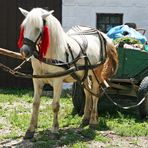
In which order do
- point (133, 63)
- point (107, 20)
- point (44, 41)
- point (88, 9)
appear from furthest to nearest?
point (107, 20) → point (88, 9) → point (133, 63) → point (44, 41)

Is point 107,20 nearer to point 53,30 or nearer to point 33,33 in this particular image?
point 53,30

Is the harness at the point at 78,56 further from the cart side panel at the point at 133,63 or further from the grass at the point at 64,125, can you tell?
the grass at the point at 64,125

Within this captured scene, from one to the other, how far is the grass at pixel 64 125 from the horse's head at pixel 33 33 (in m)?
1.37

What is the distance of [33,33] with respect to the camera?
20.0 ft

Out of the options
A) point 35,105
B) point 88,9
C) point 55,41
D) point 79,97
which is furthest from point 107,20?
point 55,41

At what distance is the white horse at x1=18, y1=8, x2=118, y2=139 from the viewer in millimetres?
6137

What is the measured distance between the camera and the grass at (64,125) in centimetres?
684

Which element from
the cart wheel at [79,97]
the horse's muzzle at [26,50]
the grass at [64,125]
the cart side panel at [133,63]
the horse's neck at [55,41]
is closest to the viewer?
the horse's muzzle at [26,50]

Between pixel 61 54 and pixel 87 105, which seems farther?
pixel 87 105

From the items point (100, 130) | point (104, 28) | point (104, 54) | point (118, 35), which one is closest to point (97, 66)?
point (104, 54)

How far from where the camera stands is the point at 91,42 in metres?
7.57

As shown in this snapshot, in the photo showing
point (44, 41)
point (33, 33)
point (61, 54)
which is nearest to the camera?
point (33, 33)

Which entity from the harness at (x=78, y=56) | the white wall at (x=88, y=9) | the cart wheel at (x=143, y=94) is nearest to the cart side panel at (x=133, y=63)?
the cart wheel at (x=143, y=94)

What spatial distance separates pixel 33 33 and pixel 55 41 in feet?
1.57
